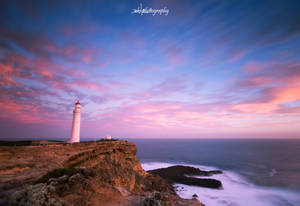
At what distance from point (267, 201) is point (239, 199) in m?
4.49

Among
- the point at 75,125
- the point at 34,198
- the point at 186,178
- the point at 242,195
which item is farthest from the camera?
the point at 186,178

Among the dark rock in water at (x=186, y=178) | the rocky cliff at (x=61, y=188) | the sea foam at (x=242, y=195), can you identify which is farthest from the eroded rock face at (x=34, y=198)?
the dark rock in water at (x=186, y=178)

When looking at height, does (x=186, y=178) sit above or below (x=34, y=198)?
below

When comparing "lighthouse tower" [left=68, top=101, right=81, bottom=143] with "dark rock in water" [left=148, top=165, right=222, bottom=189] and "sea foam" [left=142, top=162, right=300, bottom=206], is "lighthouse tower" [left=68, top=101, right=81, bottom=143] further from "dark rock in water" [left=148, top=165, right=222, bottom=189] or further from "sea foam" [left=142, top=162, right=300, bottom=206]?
"dark rock in water" [left=148, top=165, right=222, bottom=189]

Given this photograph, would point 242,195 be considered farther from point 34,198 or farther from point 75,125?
point 34,198

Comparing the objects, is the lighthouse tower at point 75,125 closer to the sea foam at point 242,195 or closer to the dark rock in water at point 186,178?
the sea foam at point 242,195

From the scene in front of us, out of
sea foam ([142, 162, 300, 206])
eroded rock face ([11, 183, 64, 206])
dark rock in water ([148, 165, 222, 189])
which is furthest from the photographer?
dark rock in water ([148, 165, 222, 189])

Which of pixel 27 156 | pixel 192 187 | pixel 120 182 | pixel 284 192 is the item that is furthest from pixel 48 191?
pixel 284 192

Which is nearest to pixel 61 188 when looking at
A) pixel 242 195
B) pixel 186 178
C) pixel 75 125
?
pixel 75 125

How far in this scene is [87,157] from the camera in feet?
49.0

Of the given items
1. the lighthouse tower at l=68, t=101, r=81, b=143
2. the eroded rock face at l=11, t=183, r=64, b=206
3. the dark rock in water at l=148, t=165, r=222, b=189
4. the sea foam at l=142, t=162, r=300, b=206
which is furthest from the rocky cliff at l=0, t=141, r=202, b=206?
the dark rock in water at l=148, t=165, r=222, b=189

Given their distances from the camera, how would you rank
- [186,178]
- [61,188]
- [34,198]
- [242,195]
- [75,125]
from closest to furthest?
[34,198]
[61,188]
[75,125]
[242,195]
[186,178]

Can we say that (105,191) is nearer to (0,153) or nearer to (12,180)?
(12,180)

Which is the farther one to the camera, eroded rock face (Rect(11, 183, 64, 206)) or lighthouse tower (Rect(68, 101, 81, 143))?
lighthouse tower (Rect(68, 101, 81, 143))
